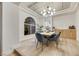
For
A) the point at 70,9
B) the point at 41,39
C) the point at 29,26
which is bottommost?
the point at 41,39

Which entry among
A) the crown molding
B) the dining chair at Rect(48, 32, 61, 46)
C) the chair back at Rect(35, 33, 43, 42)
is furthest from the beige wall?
the crown molding

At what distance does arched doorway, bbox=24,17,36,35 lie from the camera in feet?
6.83

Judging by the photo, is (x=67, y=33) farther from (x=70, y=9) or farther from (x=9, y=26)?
(x=9, y=26)

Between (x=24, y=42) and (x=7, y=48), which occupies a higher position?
(x=24, y=42)

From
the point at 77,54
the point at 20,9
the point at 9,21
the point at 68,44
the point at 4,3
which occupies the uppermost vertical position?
the point at 4,3

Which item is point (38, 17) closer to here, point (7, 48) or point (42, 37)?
point (42, 37)

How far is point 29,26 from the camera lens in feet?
7.00

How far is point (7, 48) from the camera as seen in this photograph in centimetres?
207

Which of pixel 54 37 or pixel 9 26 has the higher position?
pixel 9 26

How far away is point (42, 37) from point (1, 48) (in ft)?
3.33

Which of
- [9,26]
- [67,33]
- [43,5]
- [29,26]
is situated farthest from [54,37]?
[9,26]

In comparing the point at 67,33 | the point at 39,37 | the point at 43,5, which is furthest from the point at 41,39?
the point at 43,5

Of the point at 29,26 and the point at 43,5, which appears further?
the point at 29,26

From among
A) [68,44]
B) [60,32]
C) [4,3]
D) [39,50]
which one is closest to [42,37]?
[39,50]
